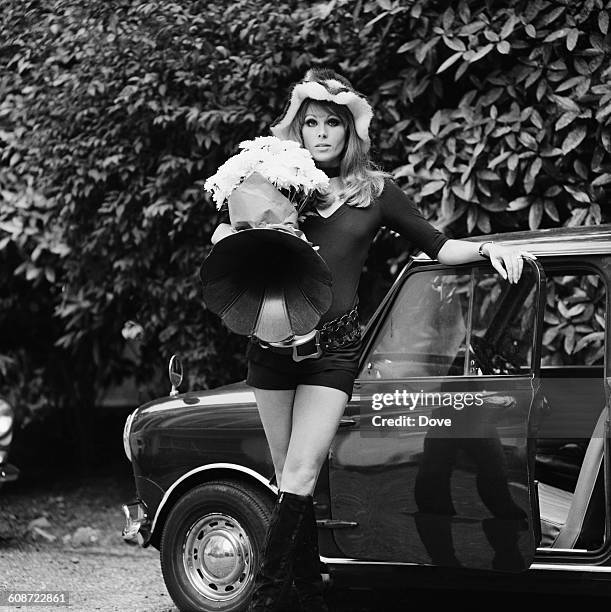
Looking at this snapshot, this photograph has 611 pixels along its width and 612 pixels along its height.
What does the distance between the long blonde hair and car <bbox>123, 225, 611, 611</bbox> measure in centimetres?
60

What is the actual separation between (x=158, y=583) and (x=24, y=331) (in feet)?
12.6

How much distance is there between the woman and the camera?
377cm

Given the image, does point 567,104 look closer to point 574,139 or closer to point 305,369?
point 574,139

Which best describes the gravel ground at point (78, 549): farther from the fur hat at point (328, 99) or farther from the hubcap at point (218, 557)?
the fur hat at point (328, 99)

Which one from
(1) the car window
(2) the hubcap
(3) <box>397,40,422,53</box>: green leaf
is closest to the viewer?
(1) the car window

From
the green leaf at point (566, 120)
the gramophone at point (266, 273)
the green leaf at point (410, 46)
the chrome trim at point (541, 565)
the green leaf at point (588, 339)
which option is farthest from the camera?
the green leaf at point (410, 46)

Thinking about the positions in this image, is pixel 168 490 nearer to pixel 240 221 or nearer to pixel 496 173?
pixel 240 221

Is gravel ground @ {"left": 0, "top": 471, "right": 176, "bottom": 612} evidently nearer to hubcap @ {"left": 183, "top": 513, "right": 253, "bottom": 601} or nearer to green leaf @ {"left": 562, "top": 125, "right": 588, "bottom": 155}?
hubcap @ {"left": 183, "top": 513, "right": 253, "bottom": 601}

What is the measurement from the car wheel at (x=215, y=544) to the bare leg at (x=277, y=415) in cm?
93

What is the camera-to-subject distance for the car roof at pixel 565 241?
167 inches

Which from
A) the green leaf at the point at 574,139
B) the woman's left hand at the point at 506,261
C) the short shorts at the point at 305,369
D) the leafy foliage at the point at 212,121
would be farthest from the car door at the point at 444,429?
the leafy foliage at the point at 212,121

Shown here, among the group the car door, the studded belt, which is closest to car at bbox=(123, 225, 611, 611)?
the car door

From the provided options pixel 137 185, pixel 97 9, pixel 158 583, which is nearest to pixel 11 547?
pixel 158 583

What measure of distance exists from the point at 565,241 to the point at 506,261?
0.61 meters
